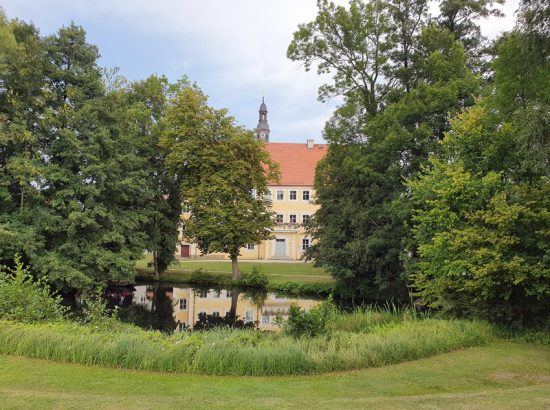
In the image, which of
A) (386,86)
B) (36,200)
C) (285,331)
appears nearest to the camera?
(285,331)

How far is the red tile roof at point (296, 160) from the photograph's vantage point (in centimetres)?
5097

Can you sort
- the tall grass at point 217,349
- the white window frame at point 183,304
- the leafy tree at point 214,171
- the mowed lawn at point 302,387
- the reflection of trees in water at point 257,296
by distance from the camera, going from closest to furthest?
1. the mowed lawn at point 302,387
2. the tall grass at point 217,349
3. the white window frame at point 183,304
4. the reflection of trees in water at point 257,296
5. the leafy tree at point 214,171

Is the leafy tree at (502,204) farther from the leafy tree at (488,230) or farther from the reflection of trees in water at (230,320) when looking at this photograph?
the reflection of trees in water at (230,320)

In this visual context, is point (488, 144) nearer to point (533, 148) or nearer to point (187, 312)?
point (533, 148)

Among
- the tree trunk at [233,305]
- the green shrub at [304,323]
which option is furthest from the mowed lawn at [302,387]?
the tree trunk at [233,305]

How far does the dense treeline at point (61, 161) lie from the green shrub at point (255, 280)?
9.10 m

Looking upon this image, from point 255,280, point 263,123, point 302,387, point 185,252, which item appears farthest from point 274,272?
point 263,123

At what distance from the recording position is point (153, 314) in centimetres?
2138

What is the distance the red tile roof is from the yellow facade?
923mm

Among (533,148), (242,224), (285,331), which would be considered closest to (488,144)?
(533,148)

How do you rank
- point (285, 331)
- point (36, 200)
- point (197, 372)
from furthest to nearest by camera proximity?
1. point (36, 200)
2. point (285, 331)
3. point (197, 372)

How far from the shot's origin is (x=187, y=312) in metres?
22.1

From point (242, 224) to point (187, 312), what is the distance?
8.71 metres

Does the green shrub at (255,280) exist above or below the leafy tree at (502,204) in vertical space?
below
